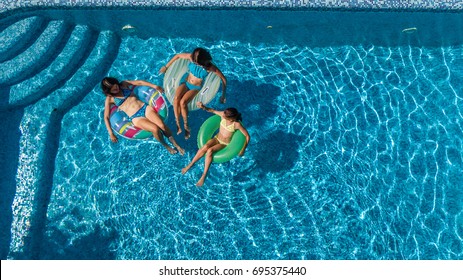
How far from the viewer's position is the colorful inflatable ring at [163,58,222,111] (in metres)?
6.34

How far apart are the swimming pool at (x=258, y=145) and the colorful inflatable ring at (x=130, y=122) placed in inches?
21.9

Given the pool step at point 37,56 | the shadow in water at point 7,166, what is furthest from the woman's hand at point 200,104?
the shadow in water at point 7,166

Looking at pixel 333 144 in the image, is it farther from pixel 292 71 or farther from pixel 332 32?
pixel 332 32

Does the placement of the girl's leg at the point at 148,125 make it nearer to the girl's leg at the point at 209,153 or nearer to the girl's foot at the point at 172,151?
the girl's foot at the point at 172,151

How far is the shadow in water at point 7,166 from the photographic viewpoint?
6.39 m

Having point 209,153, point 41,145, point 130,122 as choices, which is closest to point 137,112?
point 130,122

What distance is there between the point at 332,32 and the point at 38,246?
5451 mm

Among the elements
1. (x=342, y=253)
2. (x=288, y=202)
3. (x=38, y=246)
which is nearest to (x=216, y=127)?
(x=288, y=202)

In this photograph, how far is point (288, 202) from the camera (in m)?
6.38

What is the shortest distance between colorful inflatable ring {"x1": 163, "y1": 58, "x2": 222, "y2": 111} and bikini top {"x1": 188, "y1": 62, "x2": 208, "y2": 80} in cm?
9

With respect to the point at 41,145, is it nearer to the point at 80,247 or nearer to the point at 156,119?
the point at 80,247

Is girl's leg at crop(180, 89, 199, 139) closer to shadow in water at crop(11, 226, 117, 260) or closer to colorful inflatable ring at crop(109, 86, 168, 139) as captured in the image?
colorful inflatable ring at crop(109, 86, 168, 139)

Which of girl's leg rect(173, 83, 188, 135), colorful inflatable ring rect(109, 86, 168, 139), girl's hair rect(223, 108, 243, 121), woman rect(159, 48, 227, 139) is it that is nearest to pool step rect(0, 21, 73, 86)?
colorful inflatable ring rect(109, 86, 168, 139)

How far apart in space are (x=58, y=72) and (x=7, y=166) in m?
1.61
